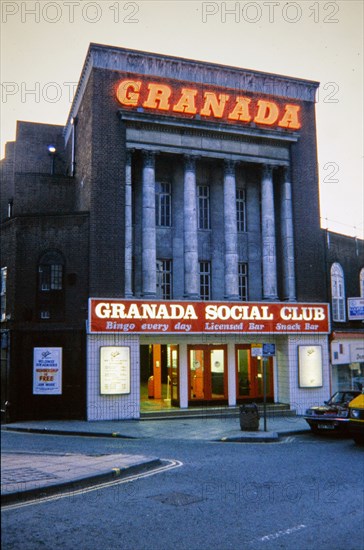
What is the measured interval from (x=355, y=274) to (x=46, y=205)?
56.7 feet

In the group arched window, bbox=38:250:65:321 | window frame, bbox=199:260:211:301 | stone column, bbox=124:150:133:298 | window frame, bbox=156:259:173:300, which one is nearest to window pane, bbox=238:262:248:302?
window frame, bbox=199:260:211:301

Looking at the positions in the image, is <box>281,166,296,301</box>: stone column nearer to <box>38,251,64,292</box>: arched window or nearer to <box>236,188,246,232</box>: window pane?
<box>236,188,246,232</box>: window pane

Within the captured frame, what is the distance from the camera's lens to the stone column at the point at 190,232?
85.1ft

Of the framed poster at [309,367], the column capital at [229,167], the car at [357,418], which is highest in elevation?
the column capital at [229,167]

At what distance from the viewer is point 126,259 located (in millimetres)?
24797

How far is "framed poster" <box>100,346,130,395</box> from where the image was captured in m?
23.4

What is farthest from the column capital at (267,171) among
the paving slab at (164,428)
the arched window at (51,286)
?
the paving slab at (164,428)

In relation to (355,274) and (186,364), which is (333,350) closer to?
(355,274)

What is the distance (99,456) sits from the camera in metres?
13.7

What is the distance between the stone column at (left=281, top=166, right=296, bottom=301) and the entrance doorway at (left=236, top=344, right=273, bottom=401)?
3426 millimetres

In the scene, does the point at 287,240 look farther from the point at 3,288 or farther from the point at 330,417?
the point at 3,288

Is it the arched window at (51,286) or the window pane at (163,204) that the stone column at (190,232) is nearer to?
the window pane at (163,204)

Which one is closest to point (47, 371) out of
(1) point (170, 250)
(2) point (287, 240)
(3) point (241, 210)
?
(1) point (170, 250)

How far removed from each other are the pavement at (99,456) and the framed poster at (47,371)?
1.35 metres
